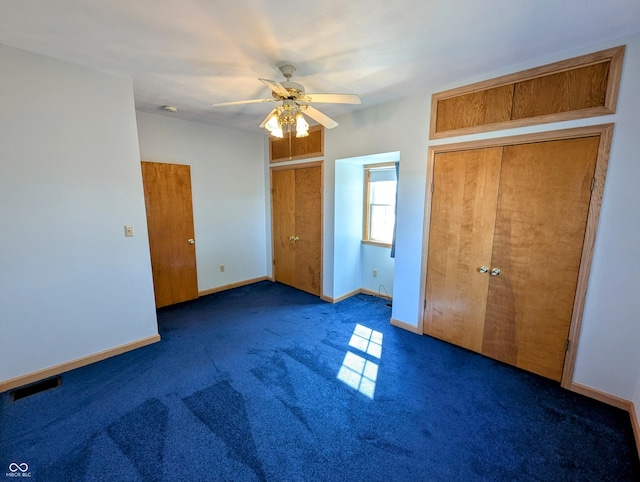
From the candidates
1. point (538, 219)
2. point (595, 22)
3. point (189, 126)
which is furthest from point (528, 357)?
point (189, 126)

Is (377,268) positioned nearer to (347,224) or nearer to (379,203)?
(347,224)

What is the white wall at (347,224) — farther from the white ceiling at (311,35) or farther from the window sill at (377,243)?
the white ceiling at (311,35)

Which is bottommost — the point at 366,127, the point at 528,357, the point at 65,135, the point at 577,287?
the point at 528,357

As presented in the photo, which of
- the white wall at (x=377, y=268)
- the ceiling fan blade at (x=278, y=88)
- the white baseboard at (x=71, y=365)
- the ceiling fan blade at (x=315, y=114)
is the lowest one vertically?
the white baseboard at (x=71, y=365)

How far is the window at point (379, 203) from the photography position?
4004mm

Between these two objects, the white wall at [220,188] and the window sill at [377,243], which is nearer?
the white wall at [220,188]

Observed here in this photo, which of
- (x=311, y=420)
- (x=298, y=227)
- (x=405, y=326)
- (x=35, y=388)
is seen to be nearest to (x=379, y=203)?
(x=298, y=227)

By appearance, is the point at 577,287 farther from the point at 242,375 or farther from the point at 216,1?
the point at 216,1

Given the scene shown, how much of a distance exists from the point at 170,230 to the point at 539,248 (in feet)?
14.1

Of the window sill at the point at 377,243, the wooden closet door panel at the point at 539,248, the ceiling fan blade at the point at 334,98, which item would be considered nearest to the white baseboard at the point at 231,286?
the window sill at the point at 377,243

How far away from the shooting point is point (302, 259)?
444 centimetres

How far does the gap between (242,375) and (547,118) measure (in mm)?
3314

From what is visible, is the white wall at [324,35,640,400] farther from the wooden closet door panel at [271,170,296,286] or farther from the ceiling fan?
the wooden closet door panel at [271,170,296,286]

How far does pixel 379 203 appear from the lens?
4191mm
